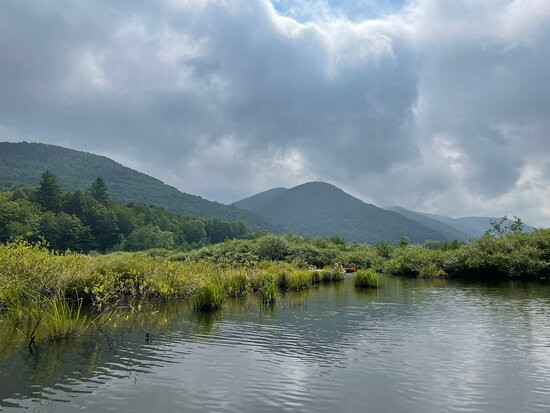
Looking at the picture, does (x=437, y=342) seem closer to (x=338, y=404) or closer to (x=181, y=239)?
(x=338, y=404)

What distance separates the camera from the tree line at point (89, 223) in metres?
103

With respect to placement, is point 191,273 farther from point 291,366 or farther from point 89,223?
point 89,223

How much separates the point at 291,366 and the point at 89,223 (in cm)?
12402

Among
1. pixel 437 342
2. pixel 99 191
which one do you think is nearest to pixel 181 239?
pixel 99 191

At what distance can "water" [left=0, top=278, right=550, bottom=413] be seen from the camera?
9188 millimetres

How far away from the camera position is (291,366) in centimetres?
1179

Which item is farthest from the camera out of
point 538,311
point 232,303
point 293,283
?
point 293,283

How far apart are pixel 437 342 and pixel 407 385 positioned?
4976 millimetres

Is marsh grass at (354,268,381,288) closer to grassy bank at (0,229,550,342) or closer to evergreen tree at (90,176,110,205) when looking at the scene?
grassy bank at (0,229,550,342)

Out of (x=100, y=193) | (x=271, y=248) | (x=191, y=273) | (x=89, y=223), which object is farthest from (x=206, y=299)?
(x=100, y=193)

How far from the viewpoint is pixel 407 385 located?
10.3m

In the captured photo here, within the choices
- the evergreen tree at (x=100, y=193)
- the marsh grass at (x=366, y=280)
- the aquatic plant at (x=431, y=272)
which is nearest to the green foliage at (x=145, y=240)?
the evergreen tree at (x=100, y=193)

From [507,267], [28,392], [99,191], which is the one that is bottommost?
[28,392]

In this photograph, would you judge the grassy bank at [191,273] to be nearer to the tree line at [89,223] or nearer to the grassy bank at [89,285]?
the grassy bank at [89,285]
